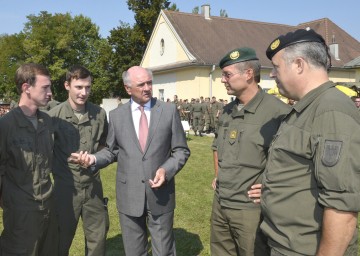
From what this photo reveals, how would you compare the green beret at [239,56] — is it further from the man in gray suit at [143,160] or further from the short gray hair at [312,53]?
the short gray hair at [312,53]

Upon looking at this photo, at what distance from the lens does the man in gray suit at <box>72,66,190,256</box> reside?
3.73m

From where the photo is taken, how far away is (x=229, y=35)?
106ft

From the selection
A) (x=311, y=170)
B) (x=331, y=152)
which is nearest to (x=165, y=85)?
(x=311, y=170)

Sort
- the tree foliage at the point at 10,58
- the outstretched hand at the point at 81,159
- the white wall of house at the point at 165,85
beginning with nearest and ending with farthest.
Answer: the outstretched hand at the point at 81,159, the white wall of house at the point at 165,85, the tree foliage at the point at 10,58

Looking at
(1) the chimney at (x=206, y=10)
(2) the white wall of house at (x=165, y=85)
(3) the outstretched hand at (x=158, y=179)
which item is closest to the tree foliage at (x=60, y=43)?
(2) the white wall of house at (x=165, y=85)

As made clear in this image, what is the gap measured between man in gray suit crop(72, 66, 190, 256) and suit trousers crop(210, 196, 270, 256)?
502 mm

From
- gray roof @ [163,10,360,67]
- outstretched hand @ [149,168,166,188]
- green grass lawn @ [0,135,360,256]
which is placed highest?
gray roof @ [163,10,360,67]

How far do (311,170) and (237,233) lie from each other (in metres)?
1.45

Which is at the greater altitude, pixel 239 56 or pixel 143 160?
pixel 239 56

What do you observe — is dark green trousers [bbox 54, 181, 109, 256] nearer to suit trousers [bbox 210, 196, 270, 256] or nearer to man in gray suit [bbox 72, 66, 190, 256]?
man in gray suit [bbox 72, 66, 190, 256]

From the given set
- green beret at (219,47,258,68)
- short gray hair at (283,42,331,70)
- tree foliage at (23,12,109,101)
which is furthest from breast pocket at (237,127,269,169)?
tree foliage at (23,12,109,101)

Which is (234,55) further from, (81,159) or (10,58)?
(10,58)

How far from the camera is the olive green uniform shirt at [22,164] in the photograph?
335 centimetres

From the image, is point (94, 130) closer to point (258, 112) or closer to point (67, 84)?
point (67, 84)
